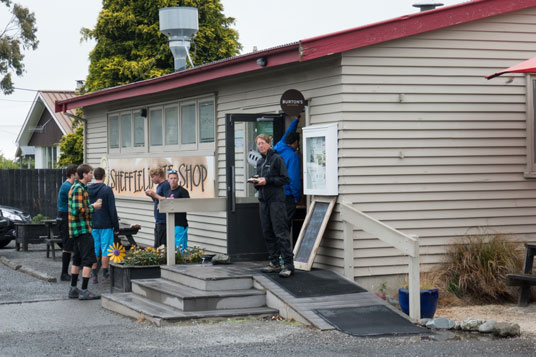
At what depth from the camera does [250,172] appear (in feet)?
39.5

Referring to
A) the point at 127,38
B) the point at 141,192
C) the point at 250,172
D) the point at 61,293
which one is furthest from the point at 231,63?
the point at 127,38

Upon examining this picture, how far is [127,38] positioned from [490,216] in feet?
77.7

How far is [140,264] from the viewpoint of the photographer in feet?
38.7

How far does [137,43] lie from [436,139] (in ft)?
75.6

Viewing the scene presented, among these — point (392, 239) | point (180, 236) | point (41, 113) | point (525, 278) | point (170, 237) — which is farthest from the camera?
point (41, 113)

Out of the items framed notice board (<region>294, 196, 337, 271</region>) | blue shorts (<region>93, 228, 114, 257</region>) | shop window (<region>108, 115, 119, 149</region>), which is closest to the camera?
framed notice board (<region>294, 196, 337, 271</region>)

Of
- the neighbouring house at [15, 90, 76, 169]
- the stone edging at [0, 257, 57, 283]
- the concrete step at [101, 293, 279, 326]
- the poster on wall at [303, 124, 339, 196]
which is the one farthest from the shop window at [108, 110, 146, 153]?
the neighbouring house at [15, 90, 76, 169]

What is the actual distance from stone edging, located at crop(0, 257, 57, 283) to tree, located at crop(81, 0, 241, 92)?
52.3ft

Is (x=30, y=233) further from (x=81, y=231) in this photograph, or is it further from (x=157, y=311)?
(x=157, y=311)

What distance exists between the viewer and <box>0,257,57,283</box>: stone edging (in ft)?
44.2

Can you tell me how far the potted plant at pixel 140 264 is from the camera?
1165 cm

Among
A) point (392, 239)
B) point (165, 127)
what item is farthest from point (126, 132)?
point (392, 239)

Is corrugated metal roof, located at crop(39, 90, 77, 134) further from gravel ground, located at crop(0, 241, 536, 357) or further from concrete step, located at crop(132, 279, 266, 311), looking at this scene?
gravel ground, located at crop(0, 241, 536, 357)

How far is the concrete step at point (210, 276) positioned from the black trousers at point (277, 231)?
0.46m
